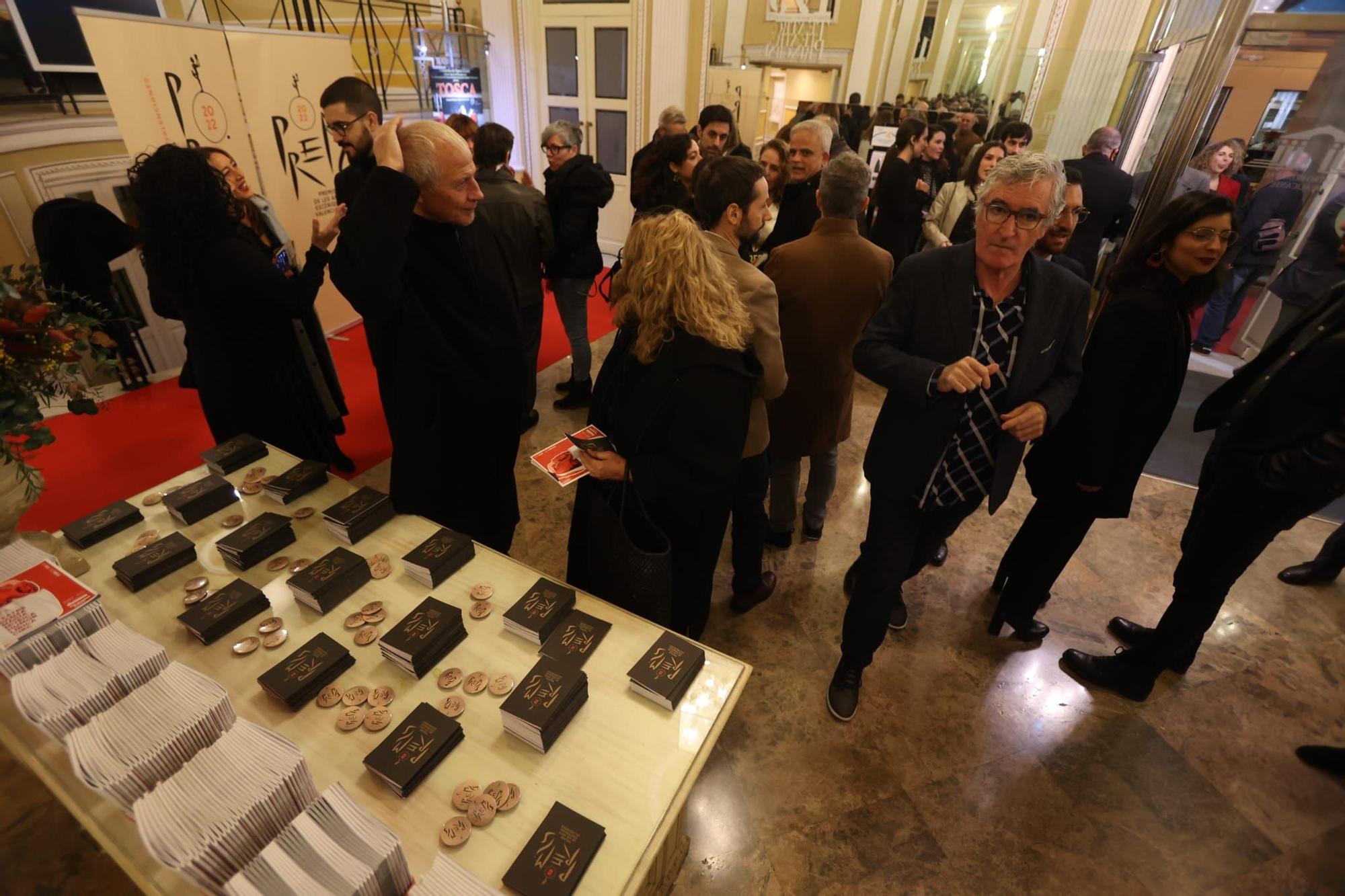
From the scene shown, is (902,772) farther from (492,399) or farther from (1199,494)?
(492,399)

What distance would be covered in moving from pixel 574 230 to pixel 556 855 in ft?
10.3

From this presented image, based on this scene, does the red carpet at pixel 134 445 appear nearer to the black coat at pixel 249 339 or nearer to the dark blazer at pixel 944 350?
the black coat at pixel 249 339

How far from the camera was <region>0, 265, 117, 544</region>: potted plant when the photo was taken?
51.6 inches

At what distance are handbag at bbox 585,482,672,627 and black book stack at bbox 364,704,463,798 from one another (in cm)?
57

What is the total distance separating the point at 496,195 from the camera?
315 cm

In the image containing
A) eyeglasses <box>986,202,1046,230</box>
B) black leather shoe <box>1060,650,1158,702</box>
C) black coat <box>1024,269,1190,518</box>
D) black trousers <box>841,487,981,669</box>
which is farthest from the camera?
black leather shoe <box>1060,650,1158,702</box>

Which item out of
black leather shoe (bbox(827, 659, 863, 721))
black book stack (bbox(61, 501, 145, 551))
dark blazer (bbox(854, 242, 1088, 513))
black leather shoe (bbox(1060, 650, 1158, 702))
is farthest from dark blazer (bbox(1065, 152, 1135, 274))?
black book stack (bbox(61, 501, 145, 551))

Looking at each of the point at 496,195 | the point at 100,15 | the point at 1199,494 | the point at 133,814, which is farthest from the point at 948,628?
the point at 100,15

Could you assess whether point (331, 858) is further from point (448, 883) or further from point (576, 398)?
point (576, 398)

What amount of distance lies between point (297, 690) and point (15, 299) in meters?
1.06

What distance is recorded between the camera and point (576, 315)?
3861mm

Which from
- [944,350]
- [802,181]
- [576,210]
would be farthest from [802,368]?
[576,210]

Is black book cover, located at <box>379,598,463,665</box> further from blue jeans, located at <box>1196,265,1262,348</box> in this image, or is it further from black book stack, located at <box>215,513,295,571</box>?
blue jeans, located at <box>1196,265,1262,348</box>

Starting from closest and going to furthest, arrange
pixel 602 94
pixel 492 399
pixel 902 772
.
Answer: pixel 492 399 → pixel 902 772 → pixel 602 94
